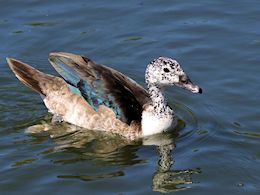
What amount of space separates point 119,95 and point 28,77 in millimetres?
1632

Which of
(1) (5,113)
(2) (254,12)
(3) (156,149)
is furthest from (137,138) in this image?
(2) (254,12)

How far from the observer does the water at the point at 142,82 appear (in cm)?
1168

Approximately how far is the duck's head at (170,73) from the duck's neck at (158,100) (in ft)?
0.89

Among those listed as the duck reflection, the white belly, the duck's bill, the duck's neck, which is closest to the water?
the duck reflection

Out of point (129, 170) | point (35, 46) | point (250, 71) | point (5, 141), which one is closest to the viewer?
point (129, 170)

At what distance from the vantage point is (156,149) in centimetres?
1269

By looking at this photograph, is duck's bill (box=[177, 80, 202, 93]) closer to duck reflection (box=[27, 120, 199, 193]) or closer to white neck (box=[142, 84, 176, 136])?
white neck (box=[142, 84, 176, 136])

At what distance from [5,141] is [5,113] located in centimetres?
95

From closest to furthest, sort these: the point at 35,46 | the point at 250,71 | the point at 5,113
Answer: the point at 5,113, the point at 250,71, the point at 35,46

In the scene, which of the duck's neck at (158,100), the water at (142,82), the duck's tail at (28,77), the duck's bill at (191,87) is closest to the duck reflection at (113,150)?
the water at (142,82)

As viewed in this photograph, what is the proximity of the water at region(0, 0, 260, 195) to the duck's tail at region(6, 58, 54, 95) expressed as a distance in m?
0.47

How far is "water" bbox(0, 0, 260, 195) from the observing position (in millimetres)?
11680

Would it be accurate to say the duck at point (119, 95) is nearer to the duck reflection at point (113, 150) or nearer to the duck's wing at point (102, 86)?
the duck's wing at point (102, 86)

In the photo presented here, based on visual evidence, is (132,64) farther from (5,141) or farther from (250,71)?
(5,141)
